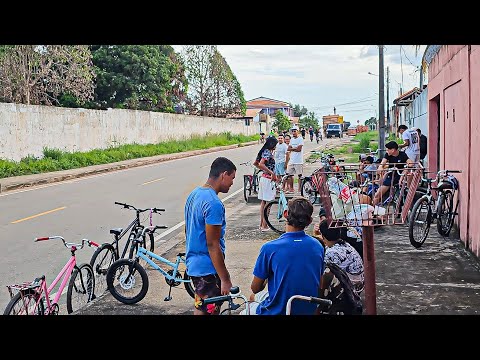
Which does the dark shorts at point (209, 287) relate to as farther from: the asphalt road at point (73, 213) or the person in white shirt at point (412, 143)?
the person in white shirt at point (412, 143)

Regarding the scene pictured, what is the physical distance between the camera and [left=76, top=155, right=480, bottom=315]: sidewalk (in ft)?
20.8

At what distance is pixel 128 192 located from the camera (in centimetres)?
1794

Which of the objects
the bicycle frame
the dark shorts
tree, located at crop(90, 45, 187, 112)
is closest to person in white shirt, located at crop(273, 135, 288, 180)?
the bicycle frame

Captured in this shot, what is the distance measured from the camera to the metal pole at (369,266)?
490 cm

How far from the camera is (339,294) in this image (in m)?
4.89

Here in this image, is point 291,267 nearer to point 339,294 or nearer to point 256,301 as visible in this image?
point 256,301

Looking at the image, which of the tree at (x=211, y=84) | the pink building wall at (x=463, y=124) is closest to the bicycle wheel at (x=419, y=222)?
the pink building wall at (x=463, y=124)

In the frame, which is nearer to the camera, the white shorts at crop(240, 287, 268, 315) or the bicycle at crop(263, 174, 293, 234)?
the white shorts at crop(240, 287, 268, 315)

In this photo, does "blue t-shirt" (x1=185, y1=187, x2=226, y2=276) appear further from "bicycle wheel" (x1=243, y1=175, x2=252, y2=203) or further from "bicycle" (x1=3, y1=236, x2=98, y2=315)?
"bicycle wheel" (x1=243, y1=175, x2=252, y2=203)

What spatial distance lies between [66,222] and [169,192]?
5.30m

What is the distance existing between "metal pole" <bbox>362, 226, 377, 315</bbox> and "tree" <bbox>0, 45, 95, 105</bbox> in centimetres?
2488
